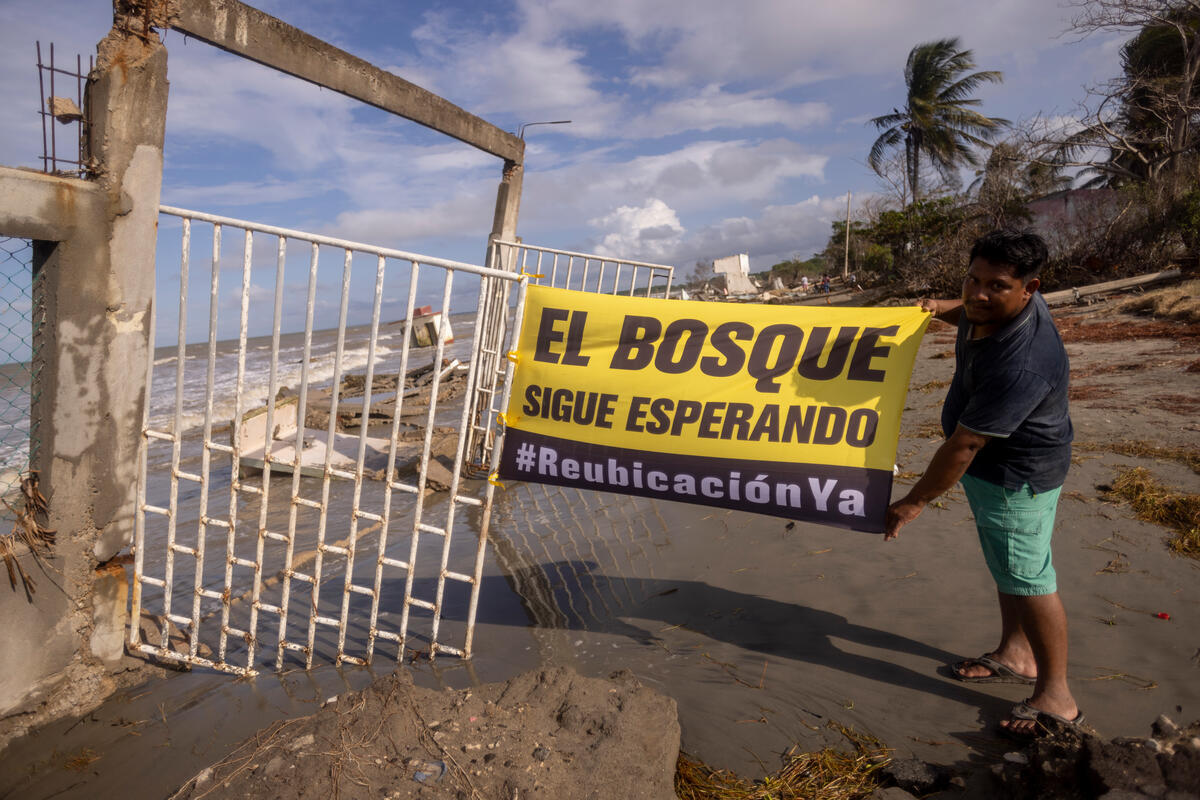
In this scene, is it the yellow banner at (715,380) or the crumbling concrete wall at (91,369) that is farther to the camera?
the yellow banner at (715,380)

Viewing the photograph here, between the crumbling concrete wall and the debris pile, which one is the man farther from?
the crumbling concrete wall

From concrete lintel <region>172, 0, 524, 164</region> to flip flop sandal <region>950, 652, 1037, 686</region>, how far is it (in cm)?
508

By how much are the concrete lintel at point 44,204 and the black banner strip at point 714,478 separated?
213 cm

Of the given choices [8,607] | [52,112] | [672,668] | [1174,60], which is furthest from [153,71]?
[1174,60]

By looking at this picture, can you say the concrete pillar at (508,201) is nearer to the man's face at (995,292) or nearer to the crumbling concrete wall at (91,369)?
the crumbling concrete wall at (91,369)

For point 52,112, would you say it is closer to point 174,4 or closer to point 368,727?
point 174,4

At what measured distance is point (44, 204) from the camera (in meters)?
2.93

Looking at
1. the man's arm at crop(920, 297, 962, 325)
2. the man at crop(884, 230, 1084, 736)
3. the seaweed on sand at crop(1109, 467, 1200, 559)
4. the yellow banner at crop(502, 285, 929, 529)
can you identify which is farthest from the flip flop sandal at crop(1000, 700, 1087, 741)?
the seaweed on sand at crop(1109, 467, 1200, 559)

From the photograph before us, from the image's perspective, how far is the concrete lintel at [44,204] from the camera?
9.30 ft

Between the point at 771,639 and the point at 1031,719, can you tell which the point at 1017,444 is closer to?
the point at 1031,719

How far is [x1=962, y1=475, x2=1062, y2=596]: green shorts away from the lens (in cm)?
281

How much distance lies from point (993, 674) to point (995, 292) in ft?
5.97

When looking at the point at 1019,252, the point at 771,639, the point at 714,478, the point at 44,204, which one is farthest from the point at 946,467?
the point at 44,204

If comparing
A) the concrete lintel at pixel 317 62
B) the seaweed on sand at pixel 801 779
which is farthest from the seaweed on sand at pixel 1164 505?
the concrete lintel at pixel 317 62
